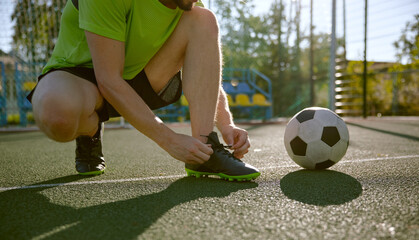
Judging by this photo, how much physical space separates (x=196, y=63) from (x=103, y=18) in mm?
492

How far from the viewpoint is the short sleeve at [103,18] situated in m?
1.34

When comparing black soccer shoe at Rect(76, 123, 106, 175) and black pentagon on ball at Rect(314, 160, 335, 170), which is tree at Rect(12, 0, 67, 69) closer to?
black soccer shoe at Rect(76, 123, 106, 175)

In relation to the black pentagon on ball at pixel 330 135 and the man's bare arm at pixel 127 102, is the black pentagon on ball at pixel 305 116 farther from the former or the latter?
the man's bare arm at pixel 127 102

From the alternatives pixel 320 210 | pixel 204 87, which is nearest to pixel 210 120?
pixel 204 87

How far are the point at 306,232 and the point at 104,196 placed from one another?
2.60 feet

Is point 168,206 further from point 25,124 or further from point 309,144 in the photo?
point 25,124

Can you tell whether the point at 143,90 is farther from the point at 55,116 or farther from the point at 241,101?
the point at 241,101

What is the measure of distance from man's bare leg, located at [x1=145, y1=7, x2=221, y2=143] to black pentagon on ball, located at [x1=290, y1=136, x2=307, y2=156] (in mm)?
A: 524

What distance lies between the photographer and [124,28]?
1.43 metres

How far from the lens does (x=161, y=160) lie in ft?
7.62

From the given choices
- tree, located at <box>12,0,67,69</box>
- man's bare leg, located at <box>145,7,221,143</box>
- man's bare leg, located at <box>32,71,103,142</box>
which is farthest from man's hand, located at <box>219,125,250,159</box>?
tree, located at <box>12,0,67,69</box>

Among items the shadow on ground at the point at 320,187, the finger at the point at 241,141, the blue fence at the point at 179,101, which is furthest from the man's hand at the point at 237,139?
the blue fence at the point at 179,101

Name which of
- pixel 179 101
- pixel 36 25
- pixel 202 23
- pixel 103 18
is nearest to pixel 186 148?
pixel 103 18

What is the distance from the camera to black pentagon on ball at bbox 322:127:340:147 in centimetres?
179
